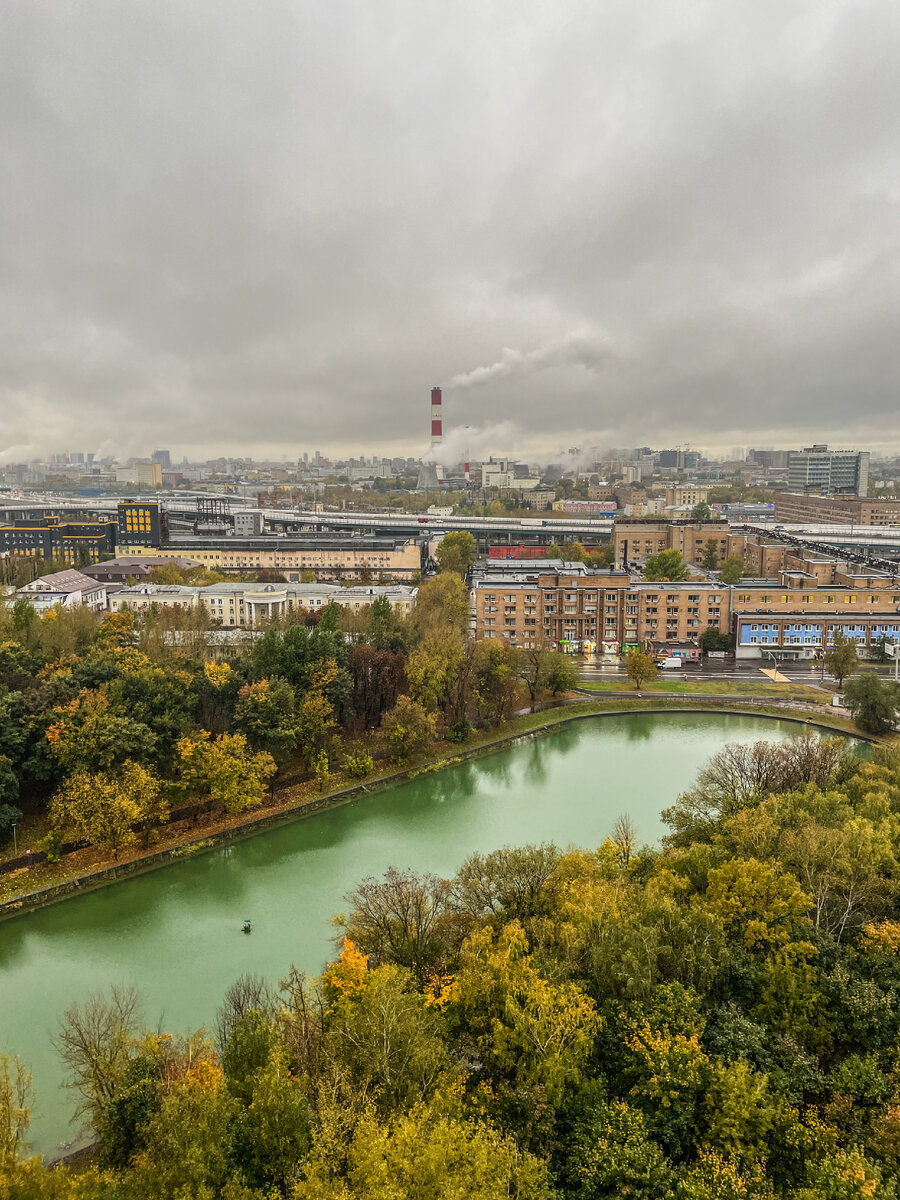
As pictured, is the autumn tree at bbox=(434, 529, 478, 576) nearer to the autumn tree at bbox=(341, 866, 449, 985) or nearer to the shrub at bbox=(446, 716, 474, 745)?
the shrub at bbox=(446, 716, 474, 745)

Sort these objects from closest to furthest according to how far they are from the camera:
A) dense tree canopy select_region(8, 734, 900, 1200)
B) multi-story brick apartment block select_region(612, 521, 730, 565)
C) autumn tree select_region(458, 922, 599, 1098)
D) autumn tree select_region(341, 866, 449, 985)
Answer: dense tree canopy select_region(8, 734, 900, 1200) < autumn tree select_region(458, 922, 599, 1098) < autumn tree select_region(341, 866, 449, 985) < multi-story brick apartment block select_region(612, 521, 730, 565)

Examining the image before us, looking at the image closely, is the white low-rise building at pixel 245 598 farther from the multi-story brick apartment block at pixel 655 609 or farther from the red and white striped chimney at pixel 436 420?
the red and white striped chimney at pixel 436 420

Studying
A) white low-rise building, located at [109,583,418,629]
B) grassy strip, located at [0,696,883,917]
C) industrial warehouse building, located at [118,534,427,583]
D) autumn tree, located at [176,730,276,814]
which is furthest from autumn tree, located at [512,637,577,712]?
industrial warehouse building, located at [118,534,427,583]

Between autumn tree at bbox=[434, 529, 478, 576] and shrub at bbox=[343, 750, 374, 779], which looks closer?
shrub at bbox=[343, 750, 374, 779]

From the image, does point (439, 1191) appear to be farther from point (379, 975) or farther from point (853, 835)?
point (853, 835)

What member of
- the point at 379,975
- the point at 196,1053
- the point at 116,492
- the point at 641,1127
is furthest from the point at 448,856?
the point at 116,492

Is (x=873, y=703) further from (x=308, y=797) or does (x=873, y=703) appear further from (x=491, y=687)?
(x=308, y=797)

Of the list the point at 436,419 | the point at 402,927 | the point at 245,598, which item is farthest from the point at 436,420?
the point at 402,927
